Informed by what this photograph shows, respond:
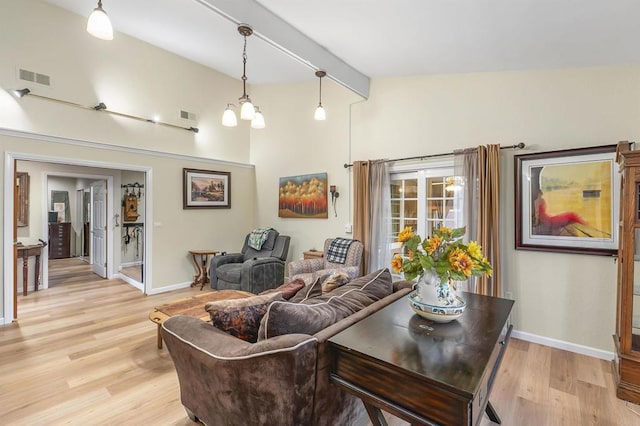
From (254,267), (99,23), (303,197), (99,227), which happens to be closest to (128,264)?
(99,227)

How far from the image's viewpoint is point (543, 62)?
302 centimetres

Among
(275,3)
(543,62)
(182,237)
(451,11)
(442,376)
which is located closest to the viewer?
(442,376)

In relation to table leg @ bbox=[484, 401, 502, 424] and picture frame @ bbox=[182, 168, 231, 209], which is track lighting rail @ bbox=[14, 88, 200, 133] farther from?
table leg @ bbox=[484, 401, 502, 424]

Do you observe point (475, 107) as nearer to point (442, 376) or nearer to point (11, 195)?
point (442, 376)

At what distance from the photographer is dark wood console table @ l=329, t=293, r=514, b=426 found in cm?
111

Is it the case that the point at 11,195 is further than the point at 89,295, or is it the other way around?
the point at 89,295

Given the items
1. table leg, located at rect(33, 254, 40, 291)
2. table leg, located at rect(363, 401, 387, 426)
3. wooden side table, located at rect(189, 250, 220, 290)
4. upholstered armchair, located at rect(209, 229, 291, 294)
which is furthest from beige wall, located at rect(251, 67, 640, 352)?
table leg, located at rect(33, 254, 40, 291)

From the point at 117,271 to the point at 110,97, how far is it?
3.45 meters

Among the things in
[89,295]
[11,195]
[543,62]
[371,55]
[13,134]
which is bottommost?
[89,295]

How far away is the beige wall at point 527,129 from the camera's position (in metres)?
2.92

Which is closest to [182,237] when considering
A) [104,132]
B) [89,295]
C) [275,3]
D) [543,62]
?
[89,295]

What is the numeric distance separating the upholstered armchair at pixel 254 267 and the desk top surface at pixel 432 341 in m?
3.16

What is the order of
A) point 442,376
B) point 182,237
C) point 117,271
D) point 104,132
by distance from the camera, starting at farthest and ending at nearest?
1. point 117,271
2. point 182,237
3. point 104,132
4. point 442,376

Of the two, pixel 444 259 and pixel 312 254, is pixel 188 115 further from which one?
pixel 444 259
